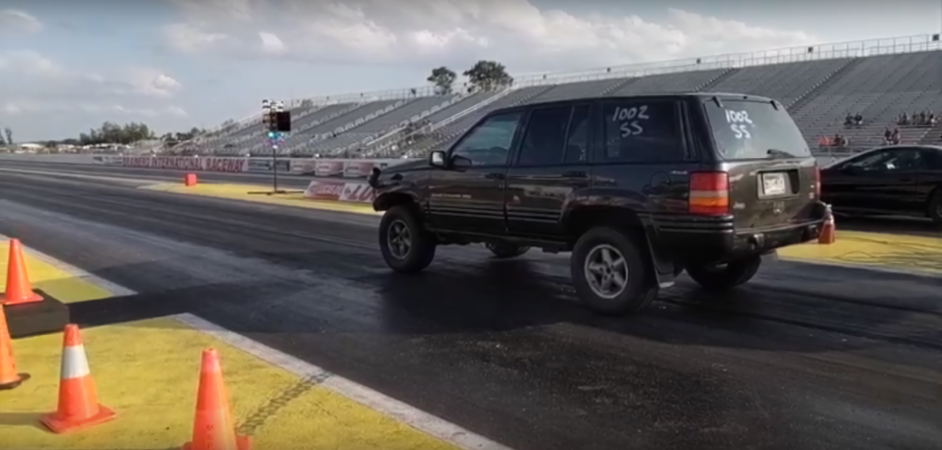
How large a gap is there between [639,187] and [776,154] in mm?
1324

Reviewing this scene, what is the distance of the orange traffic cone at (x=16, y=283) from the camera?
7789 millimetres

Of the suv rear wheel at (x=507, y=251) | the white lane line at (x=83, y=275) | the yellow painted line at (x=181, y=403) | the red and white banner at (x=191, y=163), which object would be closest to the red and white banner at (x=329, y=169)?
the red and white banner at (x=191, y=163)

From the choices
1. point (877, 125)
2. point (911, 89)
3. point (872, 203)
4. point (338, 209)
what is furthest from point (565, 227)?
point (911, 89)

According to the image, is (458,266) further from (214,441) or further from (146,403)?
(214,441)

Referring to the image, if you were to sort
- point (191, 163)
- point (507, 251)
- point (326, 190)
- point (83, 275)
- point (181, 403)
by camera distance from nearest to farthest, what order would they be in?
point (181, 403), point (83, 275), point (507, 251), point (326, 190), point (191, 163)

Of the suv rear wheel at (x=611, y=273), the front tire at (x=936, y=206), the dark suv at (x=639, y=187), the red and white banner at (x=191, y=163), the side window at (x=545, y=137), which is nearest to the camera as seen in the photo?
the dark suv at (x=639, y=187)

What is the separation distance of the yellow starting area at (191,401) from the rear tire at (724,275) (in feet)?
14.0

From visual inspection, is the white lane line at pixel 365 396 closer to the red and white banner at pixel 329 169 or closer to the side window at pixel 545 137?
the side window at pixel 545 137

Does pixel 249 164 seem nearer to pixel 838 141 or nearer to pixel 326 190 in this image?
pixel 326 190

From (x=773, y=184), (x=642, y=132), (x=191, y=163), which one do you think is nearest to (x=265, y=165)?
(x=191, y=163)

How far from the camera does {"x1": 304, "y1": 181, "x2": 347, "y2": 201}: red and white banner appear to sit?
22158mm

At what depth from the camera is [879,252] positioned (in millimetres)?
10570

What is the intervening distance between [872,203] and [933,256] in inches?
161

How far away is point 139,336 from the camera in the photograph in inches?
264
